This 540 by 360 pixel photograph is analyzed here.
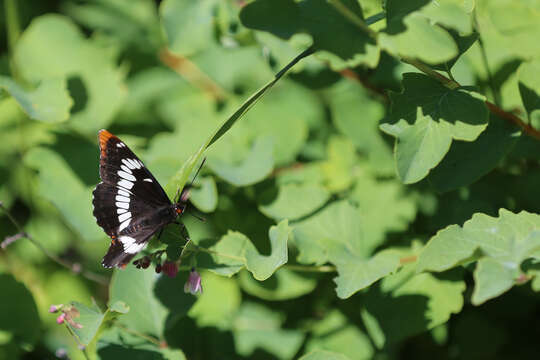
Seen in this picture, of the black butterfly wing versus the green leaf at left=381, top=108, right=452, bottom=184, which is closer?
the green leaf at left=381, top=108, right=452, bottom=184

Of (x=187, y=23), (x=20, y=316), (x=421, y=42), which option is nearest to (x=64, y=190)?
(x=20, y=316)

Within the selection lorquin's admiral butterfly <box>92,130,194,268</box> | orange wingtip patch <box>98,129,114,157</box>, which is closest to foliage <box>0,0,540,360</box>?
lorquin's admiral butterfly <box>92,130,194,268</box>

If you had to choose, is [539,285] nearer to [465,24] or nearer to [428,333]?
[465,24]

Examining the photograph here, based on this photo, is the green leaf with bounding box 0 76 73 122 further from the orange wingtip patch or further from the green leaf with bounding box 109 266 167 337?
the green leaf with bounding box 109 266 167 337

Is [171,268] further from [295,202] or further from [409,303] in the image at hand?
[409,303]

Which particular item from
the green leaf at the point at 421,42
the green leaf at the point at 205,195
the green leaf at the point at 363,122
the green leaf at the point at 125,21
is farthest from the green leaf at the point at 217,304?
the green leaf at the point at 125,21

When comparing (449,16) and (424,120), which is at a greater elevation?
(449,16)
